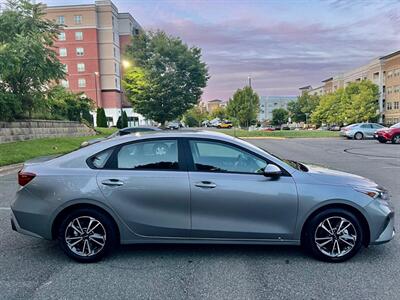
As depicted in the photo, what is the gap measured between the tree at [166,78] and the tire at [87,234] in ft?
104

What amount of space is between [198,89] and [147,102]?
588 cm

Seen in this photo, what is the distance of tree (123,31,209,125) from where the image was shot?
35250 millimetres

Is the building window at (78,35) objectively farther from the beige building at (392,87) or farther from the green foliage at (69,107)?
the beige building at (392,87)

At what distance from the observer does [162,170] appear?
390 centimetres

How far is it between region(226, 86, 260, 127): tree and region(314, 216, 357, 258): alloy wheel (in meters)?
48.3

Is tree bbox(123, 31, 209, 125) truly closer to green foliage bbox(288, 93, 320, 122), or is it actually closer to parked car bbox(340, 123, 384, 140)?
parked car bbox(340, 123, 384, 140)

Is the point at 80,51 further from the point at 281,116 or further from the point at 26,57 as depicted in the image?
the point at 281,116

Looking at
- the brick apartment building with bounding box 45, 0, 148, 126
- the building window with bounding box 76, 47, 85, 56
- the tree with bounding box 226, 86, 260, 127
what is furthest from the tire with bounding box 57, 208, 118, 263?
the building window with bounding box 76, 47, 85, 56

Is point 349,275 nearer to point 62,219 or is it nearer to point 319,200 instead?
point 319,200

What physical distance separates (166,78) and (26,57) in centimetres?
1984

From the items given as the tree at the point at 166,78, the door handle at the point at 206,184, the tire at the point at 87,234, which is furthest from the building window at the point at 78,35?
the door handle at the point at 206,184

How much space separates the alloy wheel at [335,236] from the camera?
12.5 feet

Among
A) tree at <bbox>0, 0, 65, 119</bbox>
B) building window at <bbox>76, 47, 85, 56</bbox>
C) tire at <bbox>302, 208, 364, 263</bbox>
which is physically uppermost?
building window at <bbox>76, 47, 85, 56</bbox>

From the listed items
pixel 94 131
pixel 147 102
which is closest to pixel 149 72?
pixel 147 102
